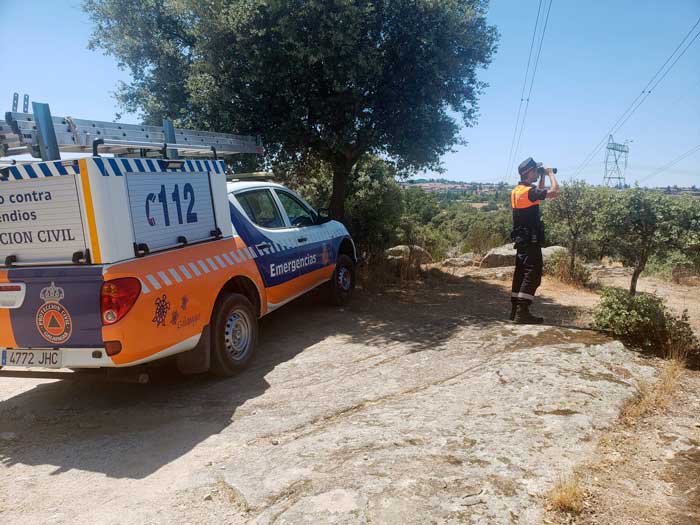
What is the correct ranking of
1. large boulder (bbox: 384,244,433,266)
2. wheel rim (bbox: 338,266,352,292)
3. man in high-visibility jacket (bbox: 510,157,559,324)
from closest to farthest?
1. man in high-visibility jacket (bbox: 510,157,559,324)
2. wheel rim (bbox: 338,266,352,292)
3. large boulder (bbox: 384,244,433,266)

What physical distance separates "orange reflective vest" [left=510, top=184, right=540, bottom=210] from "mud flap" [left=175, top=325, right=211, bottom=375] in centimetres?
425

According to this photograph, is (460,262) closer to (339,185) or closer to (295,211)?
(339,185)

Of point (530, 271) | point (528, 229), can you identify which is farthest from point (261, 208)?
point (530, 271)

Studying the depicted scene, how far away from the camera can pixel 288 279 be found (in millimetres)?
5941

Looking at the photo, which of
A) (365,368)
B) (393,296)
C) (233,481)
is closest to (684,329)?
(365,368)

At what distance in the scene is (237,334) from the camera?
4918 mm

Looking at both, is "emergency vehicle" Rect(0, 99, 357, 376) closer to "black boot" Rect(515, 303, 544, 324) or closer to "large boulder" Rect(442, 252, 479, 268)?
"black boot" Rect(515, 303, 544, 324)

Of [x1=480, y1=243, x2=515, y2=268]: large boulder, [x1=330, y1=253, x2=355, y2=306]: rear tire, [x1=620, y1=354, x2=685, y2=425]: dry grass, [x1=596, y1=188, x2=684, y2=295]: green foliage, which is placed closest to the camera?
[x1=620, y1=354, x2=685, y2=425]: dry grass

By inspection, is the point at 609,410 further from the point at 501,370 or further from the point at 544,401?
the point at 501,370

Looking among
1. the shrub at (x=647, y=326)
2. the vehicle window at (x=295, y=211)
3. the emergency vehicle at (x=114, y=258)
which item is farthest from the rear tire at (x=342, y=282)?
the shrub at (x=647, y=326)

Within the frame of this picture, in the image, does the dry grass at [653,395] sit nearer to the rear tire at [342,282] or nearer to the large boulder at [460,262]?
the rear tire at [342,282]

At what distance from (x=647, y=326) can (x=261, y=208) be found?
4657mm

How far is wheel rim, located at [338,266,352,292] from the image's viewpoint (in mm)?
7573

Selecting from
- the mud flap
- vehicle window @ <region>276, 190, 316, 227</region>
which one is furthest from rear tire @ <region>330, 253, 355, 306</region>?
the mud flap
